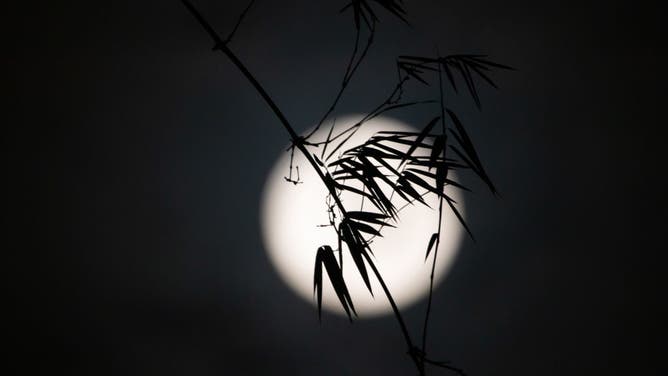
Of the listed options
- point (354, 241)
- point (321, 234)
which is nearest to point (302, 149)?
point (354, 241)

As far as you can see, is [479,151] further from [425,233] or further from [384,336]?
[384,336]

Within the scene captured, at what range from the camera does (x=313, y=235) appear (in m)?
4.89

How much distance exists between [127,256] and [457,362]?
4494 millimetres

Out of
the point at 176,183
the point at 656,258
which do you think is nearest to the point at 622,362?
the point at 656,258

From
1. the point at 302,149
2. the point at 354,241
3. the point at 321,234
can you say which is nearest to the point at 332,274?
the point at 354,241

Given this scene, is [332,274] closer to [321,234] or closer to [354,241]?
[354,241]

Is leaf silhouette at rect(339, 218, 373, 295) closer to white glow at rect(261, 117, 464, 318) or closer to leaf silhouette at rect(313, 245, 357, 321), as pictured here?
leaf silhouette at rect(313, 245, 357, 321)

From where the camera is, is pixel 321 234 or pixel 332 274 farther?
pixel 321 234

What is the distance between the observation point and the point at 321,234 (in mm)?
4898

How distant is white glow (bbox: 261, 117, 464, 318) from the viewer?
4.81 metres

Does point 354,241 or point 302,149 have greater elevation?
point 302,149

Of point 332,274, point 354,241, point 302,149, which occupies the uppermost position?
point 302,149

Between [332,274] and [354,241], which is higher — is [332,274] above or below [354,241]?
below

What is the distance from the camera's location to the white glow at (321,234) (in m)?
4.81
